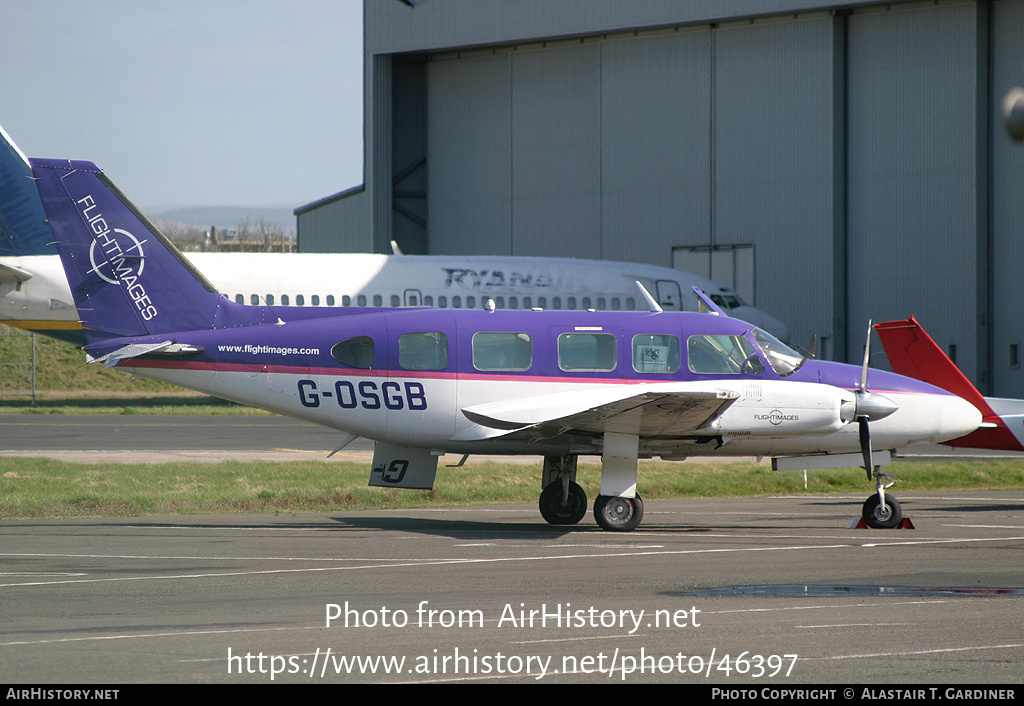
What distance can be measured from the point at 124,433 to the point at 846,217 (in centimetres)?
2586

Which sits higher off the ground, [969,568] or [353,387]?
[353,387]

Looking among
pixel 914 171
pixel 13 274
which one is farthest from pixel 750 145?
pixel 13 274

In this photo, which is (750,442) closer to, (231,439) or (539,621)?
(539,621)

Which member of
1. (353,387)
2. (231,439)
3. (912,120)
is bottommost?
(231,439)

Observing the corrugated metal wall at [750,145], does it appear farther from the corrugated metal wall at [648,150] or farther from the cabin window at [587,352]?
the cabin window at [587,352]

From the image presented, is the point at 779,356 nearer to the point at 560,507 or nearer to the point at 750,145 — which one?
the point at 560,507

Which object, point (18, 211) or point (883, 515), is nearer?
point (883, 515)

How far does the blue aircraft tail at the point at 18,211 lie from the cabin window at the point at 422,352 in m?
20.2

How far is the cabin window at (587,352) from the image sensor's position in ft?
49.1

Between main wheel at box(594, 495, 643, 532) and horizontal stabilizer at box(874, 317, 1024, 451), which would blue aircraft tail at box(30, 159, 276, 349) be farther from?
horizontal stabilizer at box(874, 317, 1024, 451)

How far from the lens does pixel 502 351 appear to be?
14945 millimetres

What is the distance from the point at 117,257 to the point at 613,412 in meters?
7.26
